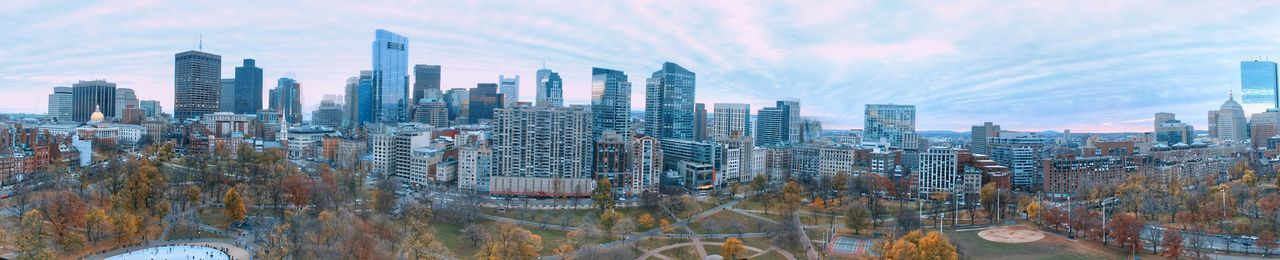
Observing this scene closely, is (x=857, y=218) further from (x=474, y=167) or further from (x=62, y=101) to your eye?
(x=62, y=101)

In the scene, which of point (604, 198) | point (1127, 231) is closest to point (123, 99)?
point (604, 198)

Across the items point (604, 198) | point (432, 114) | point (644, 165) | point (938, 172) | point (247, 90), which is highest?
point (247, 90)

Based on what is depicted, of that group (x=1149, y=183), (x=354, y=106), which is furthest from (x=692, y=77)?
(x=354, y=106)

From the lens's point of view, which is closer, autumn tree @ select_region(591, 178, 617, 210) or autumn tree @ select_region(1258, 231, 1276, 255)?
autumn tree @ select_region(1258, 231, 1276, 255)

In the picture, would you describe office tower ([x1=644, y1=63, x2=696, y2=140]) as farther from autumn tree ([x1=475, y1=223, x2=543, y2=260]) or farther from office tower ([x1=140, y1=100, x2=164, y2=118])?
office tower ([x1=140, y1=100, x2=164, y2=118])

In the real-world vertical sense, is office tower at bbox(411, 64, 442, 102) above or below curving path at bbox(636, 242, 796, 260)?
above

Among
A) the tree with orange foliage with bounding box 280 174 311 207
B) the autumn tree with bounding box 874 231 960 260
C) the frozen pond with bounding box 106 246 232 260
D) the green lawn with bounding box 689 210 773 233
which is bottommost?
the frozen pond with bounding box 106 246 232 260

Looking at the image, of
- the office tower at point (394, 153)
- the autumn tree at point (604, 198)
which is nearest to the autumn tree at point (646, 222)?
the autumn tree at point (604, 198)

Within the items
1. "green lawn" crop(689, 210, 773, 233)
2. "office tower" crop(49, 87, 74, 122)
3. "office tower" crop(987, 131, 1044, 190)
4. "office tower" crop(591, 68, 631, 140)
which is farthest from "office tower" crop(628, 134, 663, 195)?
"office tower" crop(49, 87, 74, 122)
